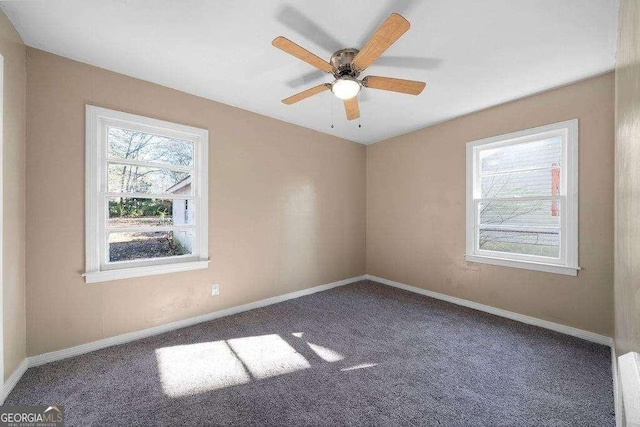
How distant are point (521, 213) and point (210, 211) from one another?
3.64 m

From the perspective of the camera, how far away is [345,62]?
208cm

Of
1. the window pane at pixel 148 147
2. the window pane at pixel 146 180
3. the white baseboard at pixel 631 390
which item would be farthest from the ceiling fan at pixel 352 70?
the white baseboard at pixel 631 390

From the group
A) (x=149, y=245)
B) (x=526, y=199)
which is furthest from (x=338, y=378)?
(x=526, y=199)

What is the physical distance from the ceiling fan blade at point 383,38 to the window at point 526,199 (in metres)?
2.23

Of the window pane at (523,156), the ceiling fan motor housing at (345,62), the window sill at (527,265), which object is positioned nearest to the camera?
the ceiling fan motor housing at (345,62)

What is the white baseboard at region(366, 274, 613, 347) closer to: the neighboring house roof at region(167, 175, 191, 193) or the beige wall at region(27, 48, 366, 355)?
the beige wall at region(27, 48, 366, 355)

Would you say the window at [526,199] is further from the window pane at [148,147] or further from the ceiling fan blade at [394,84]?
the window pane at [148,147]

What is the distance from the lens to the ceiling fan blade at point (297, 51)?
1.56 meters

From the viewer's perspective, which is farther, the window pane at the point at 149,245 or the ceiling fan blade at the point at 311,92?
the window pane at the point at 149,245

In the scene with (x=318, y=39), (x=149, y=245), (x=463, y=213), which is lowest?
(x=149, y=245)

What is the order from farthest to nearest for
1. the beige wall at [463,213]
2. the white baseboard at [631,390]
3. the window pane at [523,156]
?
the window pane at [523,156], the beige wall at [463,213], the white baseboard at [631,390]

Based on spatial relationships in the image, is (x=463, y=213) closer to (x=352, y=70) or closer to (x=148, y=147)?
(x=352, y=70)

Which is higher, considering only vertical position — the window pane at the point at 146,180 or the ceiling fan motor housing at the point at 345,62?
the ceiling fan motor housing at the point at 345,62

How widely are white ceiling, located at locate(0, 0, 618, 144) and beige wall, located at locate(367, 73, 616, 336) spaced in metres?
0.31
